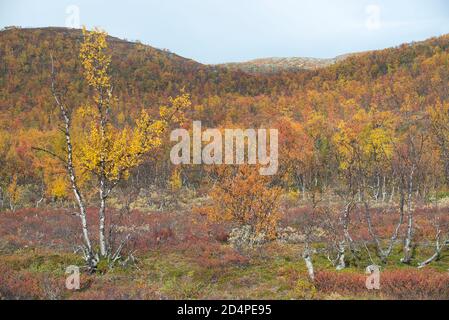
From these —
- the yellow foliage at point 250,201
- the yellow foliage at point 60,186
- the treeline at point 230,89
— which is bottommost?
the yellow foliage at point 60,186

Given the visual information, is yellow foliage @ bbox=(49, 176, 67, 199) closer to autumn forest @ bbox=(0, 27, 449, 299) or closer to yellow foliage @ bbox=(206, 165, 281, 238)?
autumn forest @ bbox=(0, 27, 449, 299)

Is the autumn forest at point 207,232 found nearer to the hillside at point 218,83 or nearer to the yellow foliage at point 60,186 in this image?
the yellow foliage at point 60,186

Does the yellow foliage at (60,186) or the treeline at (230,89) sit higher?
the treeline at (230,89)

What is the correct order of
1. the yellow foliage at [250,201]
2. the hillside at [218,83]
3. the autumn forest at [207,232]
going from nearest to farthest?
1. the autumn forest at [207,232]
2. the yellow foliage at [250,201]
3. the hillside at [218,83]

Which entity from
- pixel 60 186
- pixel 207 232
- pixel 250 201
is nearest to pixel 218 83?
pixel 60 186

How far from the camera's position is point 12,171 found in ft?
161

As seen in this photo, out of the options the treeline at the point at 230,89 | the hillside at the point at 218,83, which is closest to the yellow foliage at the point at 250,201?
the treeline at the point at 230,89

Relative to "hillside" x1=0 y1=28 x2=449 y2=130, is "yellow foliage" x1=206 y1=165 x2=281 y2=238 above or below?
below

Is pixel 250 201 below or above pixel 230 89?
below

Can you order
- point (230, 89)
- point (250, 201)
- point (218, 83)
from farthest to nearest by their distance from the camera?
point (218, 83), point (230, 89), point (250, 201)

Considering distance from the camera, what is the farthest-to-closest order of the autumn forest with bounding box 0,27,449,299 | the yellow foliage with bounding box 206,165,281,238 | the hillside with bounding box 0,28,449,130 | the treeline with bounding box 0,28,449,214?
the hillside with bounding box 0,28,449,130, the treeline with bounding box 0,28,449,214, the yellow foliage with bounding box 206,165,281,238, the autumn forest with bounding box 0,27,449,299

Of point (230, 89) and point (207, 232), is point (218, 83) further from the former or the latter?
point (207, 232)

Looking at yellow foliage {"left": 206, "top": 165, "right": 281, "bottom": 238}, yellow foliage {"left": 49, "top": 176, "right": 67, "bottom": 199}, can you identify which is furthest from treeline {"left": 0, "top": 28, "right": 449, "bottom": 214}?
yellow foliage {"left": 206, "top": 165, "right": 281, "bottom": 238}
